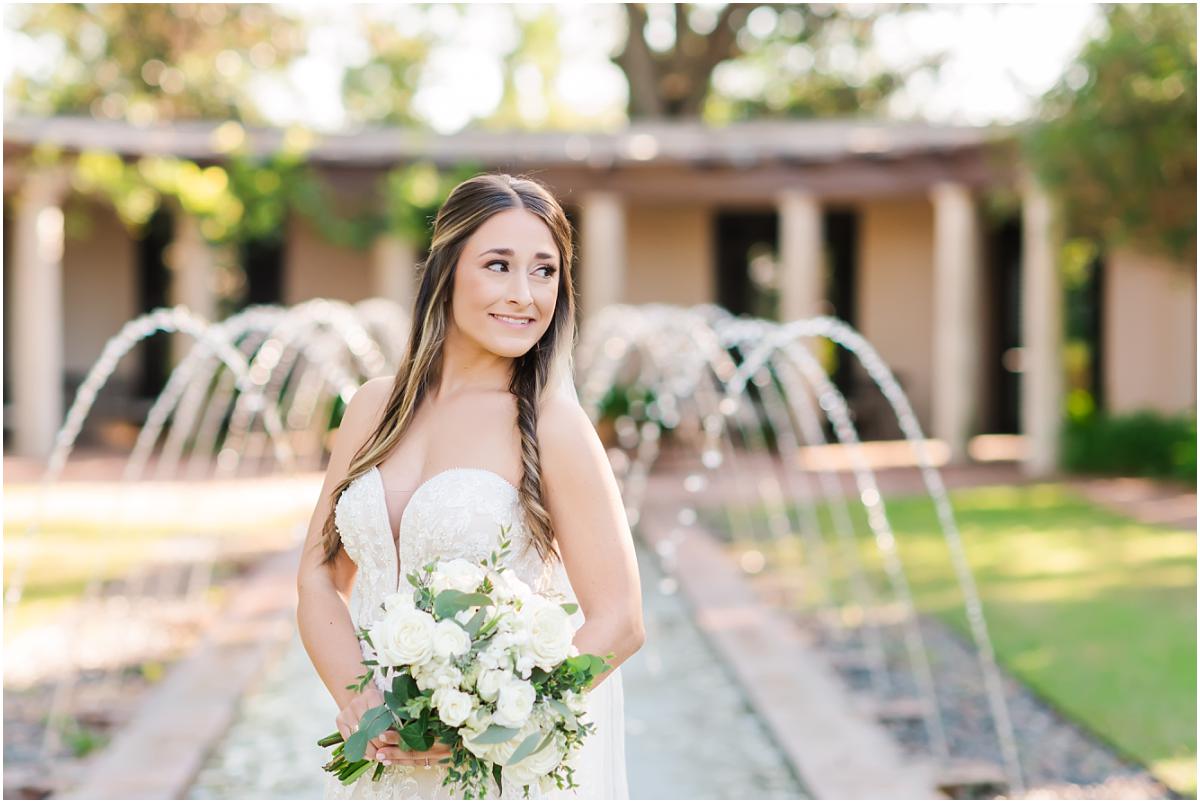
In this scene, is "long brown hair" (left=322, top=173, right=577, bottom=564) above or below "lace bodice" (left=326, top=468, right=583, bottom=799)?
above

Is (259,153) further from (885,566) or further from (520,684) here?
(520,684)

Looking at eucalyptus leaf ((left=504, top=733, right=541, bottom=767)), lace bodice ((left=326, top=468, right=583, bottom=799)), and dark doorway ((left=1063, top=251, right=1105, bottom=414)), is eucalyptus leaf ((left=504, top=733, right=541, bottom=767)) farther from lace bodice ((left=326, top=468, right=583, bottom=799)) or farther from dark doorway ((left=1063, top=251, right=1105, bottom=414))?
dark doorway ((left=1063, top=251, right=1105, bottom=414))

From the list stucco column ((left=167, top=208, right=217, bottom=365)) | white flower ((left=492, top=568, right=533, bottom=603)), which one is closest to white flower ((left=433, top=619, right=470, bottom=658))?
white flower ((left=492, top=568, right=533, bottom=603))

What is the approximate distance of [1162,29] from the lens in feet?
37.9

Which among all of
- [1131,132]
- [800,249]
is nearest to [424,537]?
[1131,132]

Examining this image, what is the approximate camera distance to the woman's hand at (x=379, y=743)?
2.34m

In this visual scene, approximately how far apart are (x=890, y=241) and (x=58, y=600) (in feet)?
47.0

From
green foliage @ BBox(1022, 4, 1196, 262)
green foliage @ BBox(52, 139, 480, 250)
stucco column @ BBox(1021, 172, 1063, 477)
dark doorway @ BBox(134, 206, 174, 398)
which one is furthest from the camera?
dark doorway @ BBox(134, 206, 174, 398)

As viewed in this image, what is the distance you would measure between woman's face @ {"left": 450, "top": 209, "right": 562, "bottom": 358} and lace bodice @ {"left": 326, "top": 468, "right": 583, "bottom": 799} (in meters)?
0.26

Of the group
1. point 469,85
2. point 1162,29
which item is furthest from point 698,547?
point 469,85

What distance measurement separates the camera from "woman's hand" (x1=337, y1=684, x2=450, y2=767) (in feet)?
7.66

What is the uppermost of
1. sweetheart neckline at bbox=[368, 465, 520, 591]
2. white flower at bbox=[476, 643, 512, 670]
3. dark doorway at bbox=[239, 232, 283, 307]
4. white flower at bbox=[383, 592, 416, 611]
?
dark doorway at bbox=[239, 232, 283, 307]

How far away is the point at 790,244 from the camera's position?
17.4m

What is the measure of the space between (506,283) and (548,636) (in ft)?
2.23
